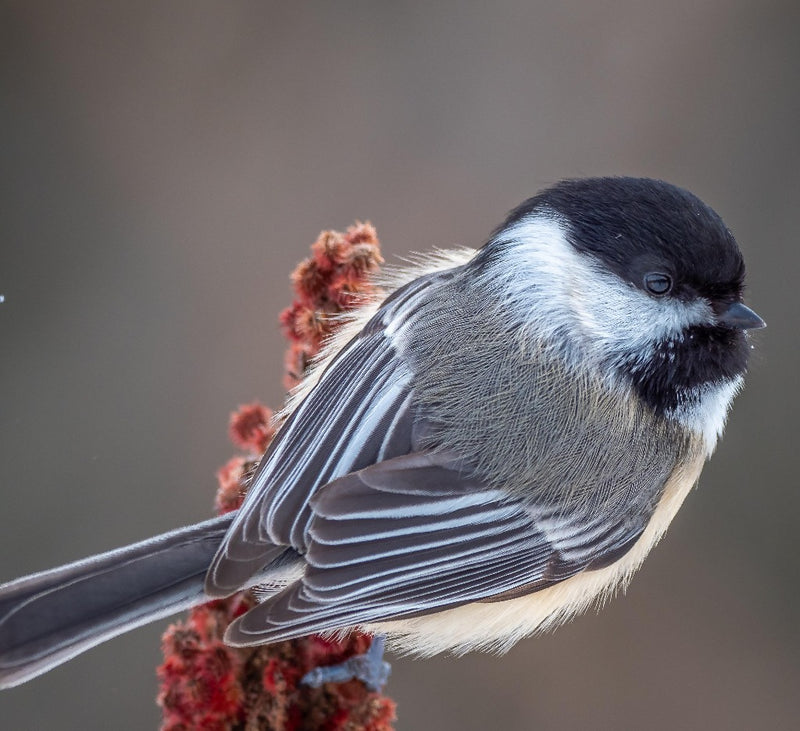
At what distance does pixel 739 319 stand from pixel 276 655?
0.95 m

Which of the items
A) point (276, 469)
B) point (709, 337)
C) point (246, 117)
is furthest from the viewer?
point (246, 117)

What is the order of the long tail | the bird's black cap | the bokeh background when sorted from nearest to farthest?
the long tail → the bird's black cap → the bokeh background

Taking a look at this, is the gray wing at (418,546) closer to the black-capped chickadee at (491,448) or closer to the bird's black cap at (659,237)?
the black-capped chickadee at (491,448)

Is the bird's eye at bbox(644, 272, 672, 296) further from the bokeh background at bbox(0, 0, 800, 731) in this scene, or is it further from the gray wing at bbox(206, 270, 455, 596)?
the bokeh background at bbox(0, 0, 800, 731)

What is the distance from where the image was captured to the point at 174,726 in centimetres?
151

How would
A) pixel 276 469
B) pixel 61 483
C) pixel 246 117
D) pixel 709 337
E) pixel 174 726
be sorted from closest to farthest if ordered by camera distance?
1. pixel 174 726
2. pixel 276 469
3. pixel 709 337
4. pixel 61 483
5. pixel 246 117

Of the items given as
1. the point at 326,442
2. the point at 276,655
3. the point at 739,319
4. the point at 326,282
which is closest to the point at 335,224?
the point at 326,282

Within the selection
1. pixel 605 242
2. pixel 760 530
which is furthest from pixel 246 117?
pixel 760 530

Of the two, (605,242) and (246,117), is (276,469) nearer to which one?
(605,242)

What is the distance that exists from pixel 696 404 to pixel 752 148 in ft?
5.01

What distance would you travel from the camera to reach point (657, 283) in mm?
1738

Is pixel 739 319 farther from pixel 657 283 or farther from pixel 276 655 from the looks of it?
pixel 276 655

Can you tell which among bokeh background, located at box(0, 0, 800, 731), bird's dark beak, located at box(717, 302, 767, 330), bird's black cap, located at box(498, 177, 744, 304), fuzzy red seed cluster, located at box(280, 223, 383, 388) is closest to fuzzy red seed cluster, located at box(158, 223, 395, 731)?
fuzzy red seed cluster, located at box(280, 223, 383, 388)

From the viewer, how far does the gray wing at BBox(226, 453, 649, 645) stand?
1.60 metres
